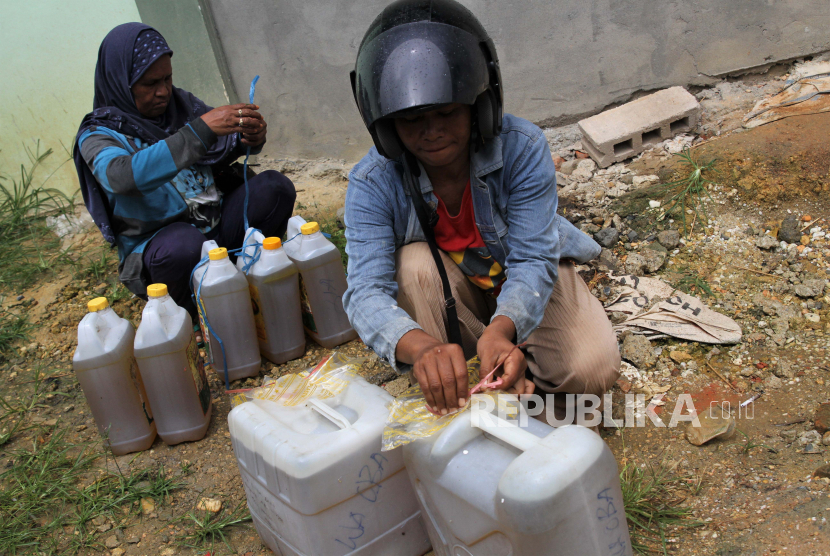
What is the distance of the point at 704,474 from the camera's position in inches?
76.3

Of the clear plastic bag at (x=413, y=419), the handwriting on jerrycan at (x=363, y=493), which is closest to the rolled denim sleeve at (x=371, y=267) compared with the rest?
the clear plastic bag at (x=413, y=419)

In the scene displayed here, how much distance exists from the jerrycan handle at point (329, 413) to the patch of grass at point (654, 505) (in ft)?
2.77

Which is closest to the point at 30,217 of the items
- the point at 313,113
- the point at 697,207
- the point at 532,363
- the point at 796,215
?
the point at 313,113

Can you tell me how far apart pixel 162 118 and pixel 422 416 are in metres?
2.15

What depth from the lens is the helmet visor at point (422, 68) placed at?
1513 mm

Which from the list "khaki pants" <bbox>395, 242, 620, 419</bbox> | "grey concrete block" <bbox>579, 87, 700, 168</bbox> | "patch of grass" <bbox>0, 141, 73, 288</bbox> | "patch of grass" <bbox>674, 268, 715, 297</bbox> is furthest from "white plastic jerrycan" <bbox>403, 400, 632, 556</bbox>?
"patch of grass" <bbox>0, 141, 73, 288</bbox>

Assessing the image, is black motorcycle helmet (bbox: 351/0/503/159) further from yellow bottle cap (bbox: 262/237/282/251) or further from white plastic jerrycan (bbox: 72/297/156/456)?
white plastic jerrycan (bbox: 72/297/156/456)

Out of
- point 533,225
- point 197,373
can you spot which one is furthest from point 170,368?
point 533,225

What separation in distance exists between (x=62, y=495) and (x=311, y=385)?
1.14 m

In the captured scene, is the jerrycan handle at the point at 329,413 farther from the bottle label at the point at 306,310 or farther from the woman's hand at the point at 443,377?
the bottle label at the point at 306,310

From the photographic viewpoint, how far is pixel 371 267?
5.93 ft

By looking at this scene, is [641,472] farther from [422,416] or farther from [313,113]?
[313,113]

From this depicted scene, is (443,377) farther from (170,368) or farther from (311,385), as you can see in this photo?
(170,368)

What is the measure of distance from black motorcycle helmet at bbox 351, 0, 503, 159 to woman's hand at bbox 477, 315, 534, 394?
563 millimetres
